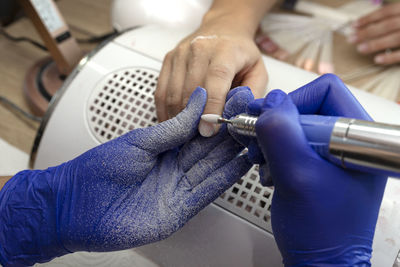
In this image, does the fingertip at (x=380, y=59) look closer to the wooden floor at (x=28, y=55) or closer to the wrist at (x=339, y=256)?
the wooden floor at (x=28, y=55)

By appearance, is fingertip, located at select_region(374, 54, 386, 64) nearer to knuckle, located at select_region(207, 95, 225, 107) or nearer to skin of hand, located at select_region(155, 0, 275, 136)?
skin of hand, located at select_region(155, 0, 275, 136)

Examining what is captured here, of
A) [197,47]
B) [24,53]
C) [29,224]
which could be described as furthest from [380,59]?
[24,53]

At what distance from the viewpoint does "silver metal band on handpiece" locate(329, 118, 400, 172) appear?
0.34m

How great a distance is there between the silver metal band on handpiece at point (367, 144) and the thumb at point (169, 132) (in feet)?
0.67

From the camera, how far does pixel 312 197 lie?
0.41m

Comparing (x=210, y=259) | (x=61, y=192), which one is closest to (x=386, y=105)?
(x=210, y=259)

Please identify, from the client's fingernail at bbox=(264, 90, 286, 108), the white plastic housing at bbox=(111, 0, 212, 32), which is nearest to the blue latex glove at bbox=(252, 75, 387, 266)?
the client's fingernail at bbox=(264, 90, 286, 108)

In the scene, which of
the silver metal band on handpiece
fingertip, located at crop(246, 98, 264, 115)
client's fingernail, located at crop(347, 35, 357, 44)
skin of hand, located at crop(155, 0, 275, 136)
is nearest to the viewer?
the silver metal band on handpiece

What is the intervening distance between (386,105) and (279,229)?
32cm

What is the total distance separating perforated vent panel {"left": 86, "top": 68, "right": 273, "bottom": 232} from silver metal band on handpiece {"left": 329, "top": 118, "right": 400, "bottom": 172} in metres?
0.20

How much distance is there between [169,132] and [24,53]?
781 millimetres

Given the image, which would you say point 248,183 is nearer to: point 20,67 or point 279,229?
point 279,229

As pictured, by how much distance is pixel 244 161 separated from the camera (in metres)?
0.50

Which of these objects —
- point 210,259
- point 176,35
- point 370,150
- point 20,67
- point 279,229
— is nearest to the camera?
point 370,150
